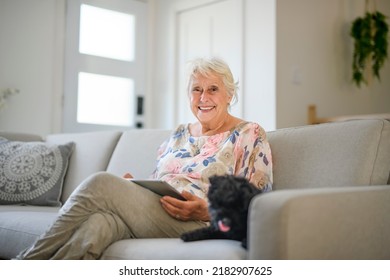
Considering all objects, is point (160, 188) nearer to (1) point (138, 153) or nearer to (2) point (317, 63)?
(1) point (138, 153)

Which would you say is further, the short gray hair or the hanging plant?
the hanging plant

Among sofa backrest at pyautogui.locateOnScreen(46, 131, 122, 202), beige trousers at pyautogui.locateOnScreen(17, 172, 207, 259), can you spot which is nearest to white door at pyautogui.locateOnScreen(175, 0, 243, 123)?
sofa backrest at pyautogui.locateOnScreen(46, 131, 122, 202)

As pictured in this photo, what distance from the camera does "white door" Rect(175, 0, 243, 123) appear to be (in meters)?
3.93

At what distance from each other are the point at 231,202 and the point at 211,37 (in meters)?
3.10

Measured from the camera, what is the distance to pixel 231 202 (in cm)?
121

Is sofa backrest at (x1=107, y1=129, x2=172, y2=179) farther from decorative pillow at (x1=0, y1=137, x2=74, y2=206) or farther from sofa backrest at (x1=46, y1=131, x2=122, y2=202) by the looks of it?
decorative pillow at (x1=0, y1=137, x2=74, y2=206)

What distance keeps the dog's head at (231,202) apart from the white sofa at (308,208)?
0.16ft

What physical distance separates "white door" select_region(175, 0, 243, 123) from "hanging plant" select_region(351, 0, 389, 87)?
3.47 ft

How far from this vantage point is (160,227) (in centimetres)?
155

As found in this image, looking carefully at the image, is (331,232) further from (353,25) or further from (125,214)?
(353,25)

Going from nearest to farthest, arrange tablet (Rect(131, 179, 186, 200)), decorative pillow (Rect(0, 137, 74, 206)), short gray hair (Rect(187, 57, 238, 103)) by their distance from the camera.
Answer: tablet (Rect(131, 179, 186, 200)) < short gray hair (Rect(187, 57, 238, 103)) < decorative pillow (Rect(0, 137, 74, 206))

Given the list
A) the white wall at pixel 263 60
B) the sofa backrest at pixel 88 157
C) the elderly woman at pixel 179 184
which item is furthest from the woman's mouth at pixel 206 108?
the white wall at pixel 263 60
